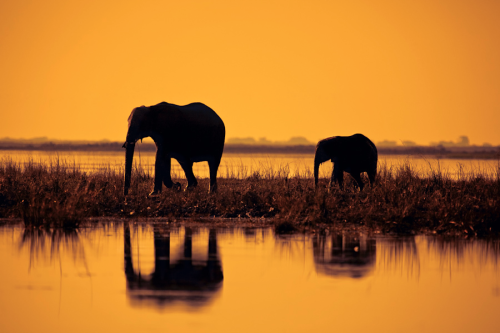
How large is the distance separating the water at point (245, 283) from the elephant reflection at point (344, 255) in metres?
0.02

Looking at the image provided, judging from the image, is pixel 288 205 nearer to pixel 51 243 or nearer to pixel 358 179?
pixel 51 243

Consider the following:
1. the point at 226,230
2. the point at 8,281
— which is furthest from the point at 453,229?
the point at 8,281

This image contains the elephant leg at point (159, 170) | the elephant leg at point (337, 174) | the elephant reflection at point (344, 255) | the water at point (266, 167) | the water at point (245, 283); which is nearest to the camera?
the water at point (245, 283)

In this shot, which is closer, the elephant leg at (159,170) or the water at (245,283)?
the water at (245,283)

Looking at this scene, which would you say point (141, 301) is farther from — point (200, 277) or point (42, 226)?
point (42, 226)

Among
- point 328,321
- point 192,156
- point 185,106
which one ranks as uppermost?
point 185,106

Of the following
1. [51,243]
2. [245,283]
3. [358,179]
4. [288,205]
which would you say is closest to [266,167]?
[358,179]

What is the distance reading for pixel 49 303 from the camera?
9883mm

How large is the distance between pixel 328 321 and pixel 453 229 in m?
8.20

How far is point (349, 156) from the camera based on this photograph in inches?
952

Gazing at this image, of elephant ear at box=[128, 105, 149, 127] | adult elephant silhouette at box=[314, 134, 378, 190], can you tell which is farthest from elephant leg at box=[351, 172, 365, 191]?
elephant ear at box=[128, 105, 149, 127]

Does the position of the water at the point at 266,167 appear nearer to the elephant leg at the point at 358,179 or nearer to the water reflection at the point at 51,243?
the elephant leg at the point at 358,179

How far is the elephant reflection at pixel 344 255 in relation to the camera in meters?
12.0

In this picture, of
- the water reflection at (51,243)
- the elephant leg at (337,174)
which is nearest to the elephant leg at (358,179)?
the elephant leg at (337,174)
